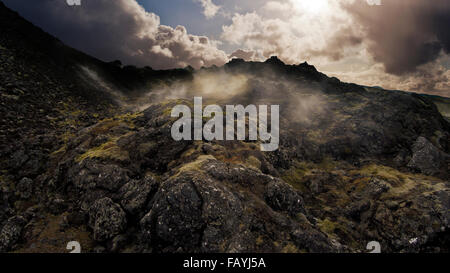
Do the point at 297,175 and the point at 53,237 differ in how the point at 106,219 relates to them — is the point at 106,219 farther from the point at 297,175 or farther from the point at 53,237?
the point at 297,175

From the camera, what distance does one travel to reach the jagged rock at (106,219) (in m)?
22.5

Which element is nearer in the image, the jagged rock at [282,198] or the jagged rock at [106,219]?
the jagged rock at [106,219]

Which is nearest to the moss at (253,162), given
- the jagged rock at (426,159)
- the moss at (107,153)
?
the moss at (107,153)

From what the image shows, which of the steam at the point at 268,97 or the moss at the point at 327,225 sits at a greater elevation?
the steam at the point at 268,97

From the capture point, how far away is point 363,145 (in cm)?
6103

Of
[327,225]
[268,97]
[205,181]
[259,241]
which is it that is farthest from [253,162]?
[268,97]

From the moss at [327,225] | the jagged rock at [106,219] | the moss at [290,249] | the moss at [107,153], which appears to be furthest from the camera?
the moss at [107,153]

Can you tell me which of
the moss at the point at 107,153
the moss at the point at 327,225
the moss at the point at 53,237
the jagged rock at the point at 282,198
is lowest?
the moss at the point at 327,225

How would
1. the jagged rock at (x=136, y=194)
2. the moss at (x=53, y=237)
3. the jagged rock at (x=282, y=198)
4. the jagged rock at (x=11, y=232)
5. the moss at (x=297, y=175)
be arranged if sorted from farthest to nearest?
the moss at (x=297, y=175), the jagged rock at (x=282, y=198), the jagged rock at (x=136, y=194), the moss at (x=53, y=237), the jagged rock at (x=11, y=232)

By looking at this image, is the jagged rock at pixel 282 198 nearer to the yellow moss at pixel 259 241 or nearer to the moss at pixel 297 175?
the yellow moss at pixel 259 241

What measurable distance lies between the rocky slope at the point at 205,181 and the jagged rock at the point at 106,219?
128 millimetres

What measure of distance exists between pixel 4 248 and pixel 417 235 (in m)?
53.2
